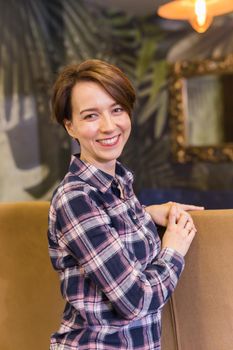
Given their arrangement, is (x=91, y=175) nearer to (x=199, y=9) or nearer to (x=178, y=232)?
(x=178, y=232)

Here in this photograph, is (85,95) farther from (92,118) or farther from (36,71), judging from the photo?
(36,71)

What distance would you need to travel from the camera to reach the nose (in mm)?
1160

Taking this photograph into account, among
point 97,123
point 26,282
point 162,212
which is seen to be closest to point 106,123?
point 97,123

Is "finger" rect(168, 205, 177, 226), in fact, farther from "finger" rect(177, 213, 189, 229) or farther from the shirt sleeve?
the shirt sleeve

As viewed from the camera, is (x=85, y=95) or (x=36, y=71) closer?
(x=85, y=95)

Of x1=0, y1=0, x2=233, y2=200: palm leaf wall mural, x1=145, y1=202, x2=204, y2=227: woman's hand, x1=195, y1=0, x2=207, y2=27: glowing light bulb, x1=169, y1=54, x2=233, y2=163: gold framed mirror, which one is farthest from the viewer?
x1=169, y1=54, x2=233, y2=163: gold framed mirror

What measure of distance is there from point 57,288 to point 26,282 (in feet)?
0.40

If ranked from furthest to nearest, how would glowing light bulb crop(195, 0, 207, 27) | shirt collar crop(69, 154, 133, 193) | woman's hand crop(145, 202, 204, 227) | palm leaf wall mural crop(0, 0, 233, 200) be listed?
palm leaf wall mural crop(0, 0, 233, 200) → glowing light bulb crop(195, 0, 207, 27) → woman's hand crop(145, 202, 204, 227) → shirt collar crop(69, 154, 133, 193)

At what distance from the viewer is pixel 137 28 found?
4348 mm

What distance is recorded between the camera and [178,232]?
3.90ft

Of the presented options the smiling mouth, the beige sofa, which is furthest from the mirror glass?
the smiling mouth

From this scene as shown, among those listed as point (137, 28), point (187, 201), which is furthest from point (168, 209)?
point (137, 28)

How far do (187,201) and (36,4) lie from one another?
190 centimetres

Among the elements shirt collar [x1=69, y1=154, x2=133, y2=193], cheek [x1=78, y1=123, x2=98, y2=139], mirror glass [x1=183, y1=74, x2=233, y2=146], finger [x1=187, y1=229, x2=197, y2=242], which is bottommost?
finger [x1=187, y1=229, x2=197, y2=242]
